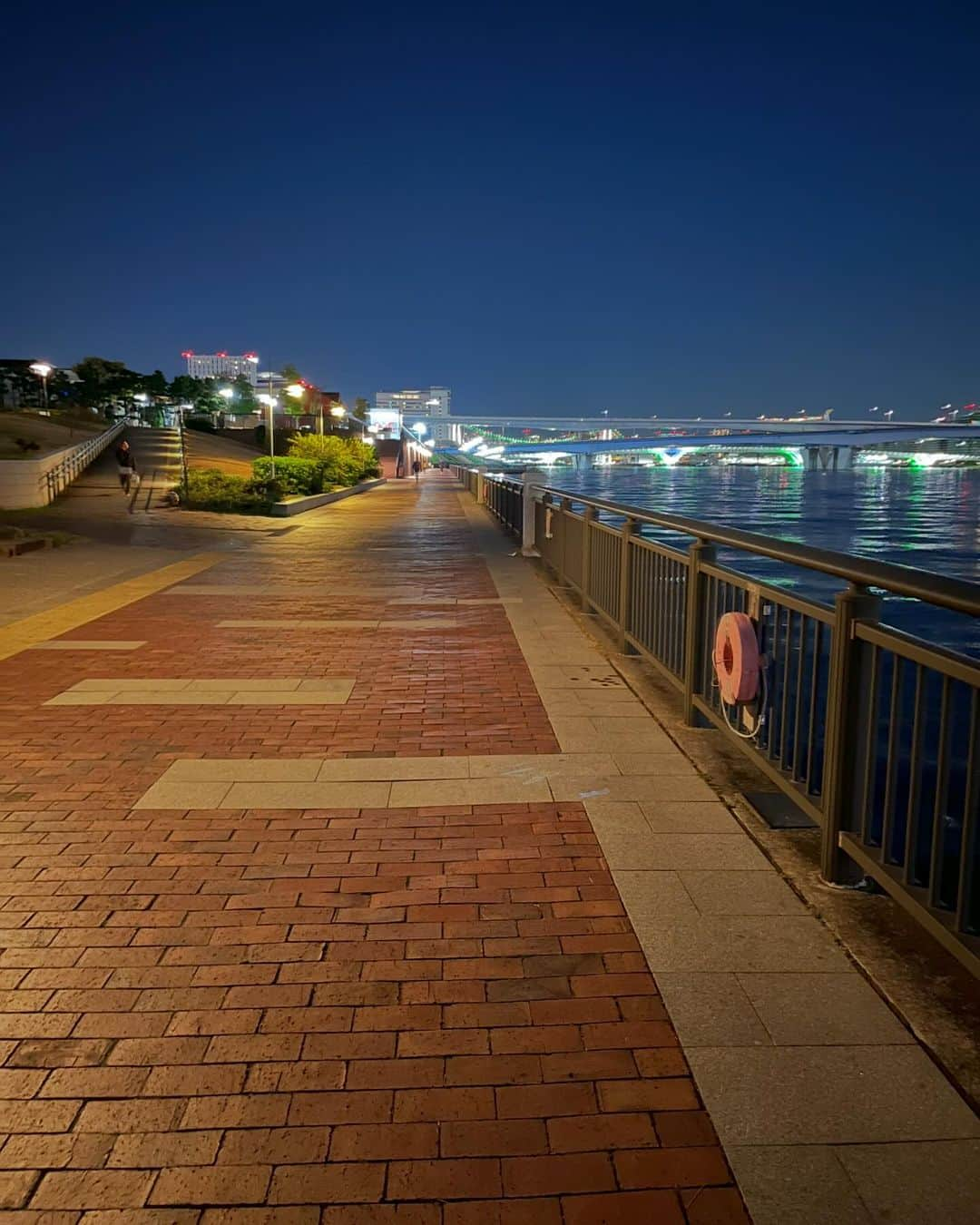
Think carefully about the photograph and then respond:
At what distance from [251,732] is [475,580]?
7812 millimetres

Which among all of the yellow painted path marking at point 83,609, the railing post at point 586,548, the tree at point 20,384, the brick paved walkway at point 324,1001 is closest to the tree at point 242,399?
the tree at point 20,384

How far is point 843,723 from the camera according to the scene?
374 cm

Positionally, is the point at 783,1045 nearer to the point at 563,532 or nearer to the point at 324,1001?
the point at 324,1001

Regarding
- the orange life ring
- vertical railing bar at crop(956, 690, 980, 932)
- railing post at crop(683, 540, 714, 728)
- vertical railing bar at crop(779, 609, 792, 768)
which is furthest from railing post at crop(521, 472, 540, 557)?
vertical railing bar at crop(956, 690, 980, 932)

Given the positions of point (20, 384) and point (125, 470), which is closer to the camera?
point (125, 470)

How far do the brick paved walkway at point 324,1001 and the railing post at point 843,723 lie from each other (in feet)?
2.91

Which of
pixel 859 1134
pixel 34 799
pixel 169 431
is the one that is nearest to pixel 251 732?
pixel 34 799

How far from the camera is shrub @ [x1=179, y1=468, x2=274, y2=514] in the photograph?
85.2ft

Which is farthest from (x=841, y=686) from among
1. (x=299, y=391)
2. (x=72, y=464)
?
(x=299, y=391)

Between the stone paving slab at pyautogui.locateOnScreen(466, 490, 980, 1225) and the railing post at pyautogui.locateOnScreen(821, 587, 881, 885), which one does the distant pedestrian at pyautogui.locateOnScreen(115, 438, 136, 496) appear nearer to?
the stone paving slab at pyautogui.locateOnScreen(466, 490, 980, 1225)

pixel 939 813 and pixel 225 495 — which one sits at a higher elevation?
pixel 225 495

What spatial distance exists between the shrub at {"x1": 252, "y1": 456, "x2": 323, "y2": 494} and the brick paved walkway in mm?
22771

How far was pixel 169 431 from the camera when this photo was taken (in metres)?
50.7

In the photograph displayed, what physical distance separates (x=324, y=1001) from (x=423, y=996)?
0.30m
